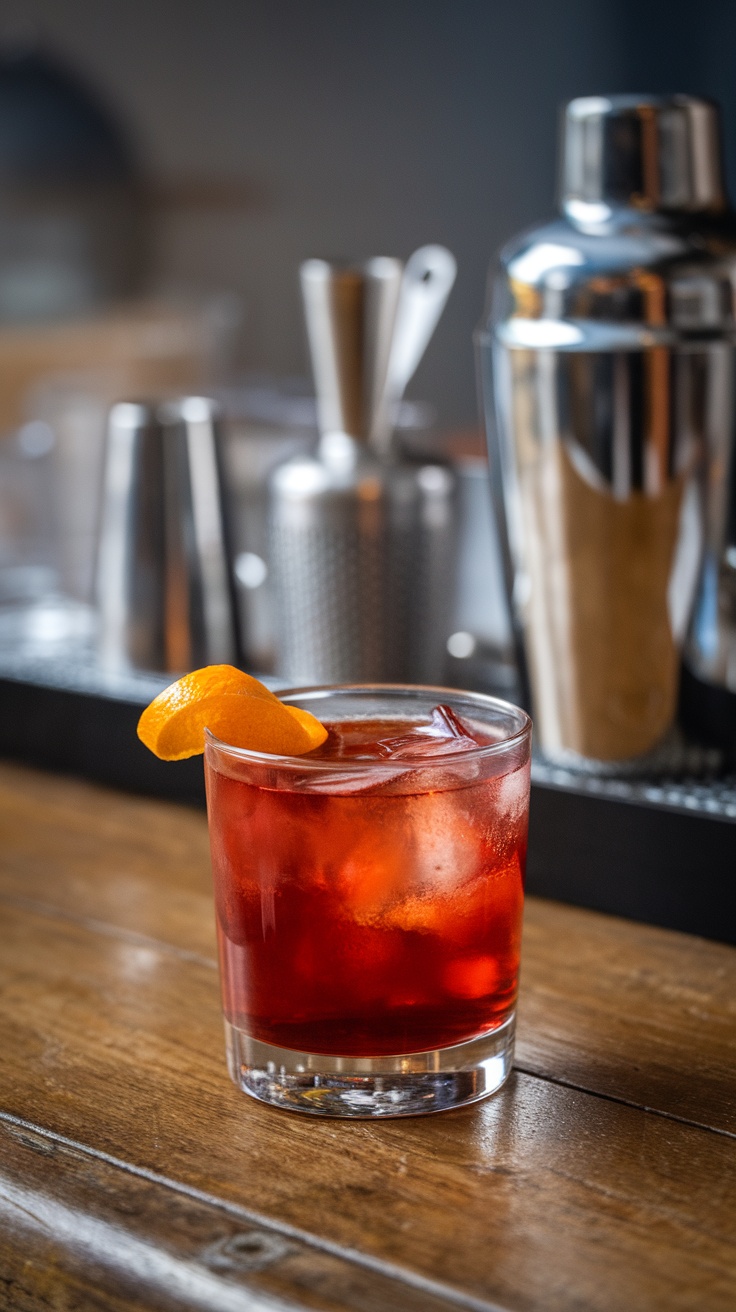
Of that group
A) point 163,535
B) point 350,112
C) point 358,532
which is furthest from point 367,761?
point 350,112

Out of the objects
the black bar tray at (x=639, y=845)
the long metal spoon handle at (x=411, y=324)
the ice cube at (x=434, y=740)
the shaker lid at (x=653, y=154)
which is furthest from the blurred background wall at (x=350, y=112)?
Result: the ice cube at (x=434, y=740)

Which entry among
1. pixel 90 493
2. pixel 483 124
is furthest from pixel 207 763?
pixel 483 124

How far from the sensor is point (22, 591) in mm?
1527

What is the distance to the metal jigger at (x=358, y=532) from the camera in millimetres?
1159

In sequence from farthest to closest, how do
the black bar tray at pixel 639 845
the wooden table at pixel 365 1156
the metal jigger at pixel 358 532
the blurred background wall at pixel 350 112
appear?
the blurred background wall at pixel 350 112 → the metal jigger at pixel 358 532 → the black bar tray at pixel 639 845 → the wooden table at pixel 365 1156

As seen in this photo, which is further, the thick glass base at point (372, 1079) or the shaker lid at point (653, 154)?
the shaker lid at point (653, 154)

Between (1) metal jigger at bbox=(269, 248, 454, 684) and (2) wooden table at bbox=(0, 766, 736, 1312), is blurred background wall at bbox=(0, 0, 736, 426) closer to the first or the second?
(1) metal jigger at bbox=(269, 248, 454, 684)

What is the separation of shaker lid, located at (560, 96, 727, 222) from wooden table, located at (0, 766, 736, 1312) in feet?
1.53

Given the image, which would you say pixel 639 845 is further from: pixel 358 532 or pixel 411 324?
pixel 411 324

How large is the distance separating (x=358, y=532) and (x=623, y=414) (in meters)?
0.27

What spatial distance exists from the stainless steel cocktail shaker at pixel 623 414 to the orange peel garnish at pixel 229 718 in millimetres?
344

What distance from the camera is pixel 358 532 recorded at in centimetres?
116

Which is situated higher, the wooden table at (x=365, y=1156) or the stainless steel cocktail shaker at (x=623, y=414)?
the stainless steel cocktail shaker at (x=623, y=414)

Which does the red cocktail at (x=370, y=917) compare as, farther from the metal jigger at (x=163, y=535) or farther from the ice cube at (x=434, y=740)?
the metal jigger at (x=163, y=535)
